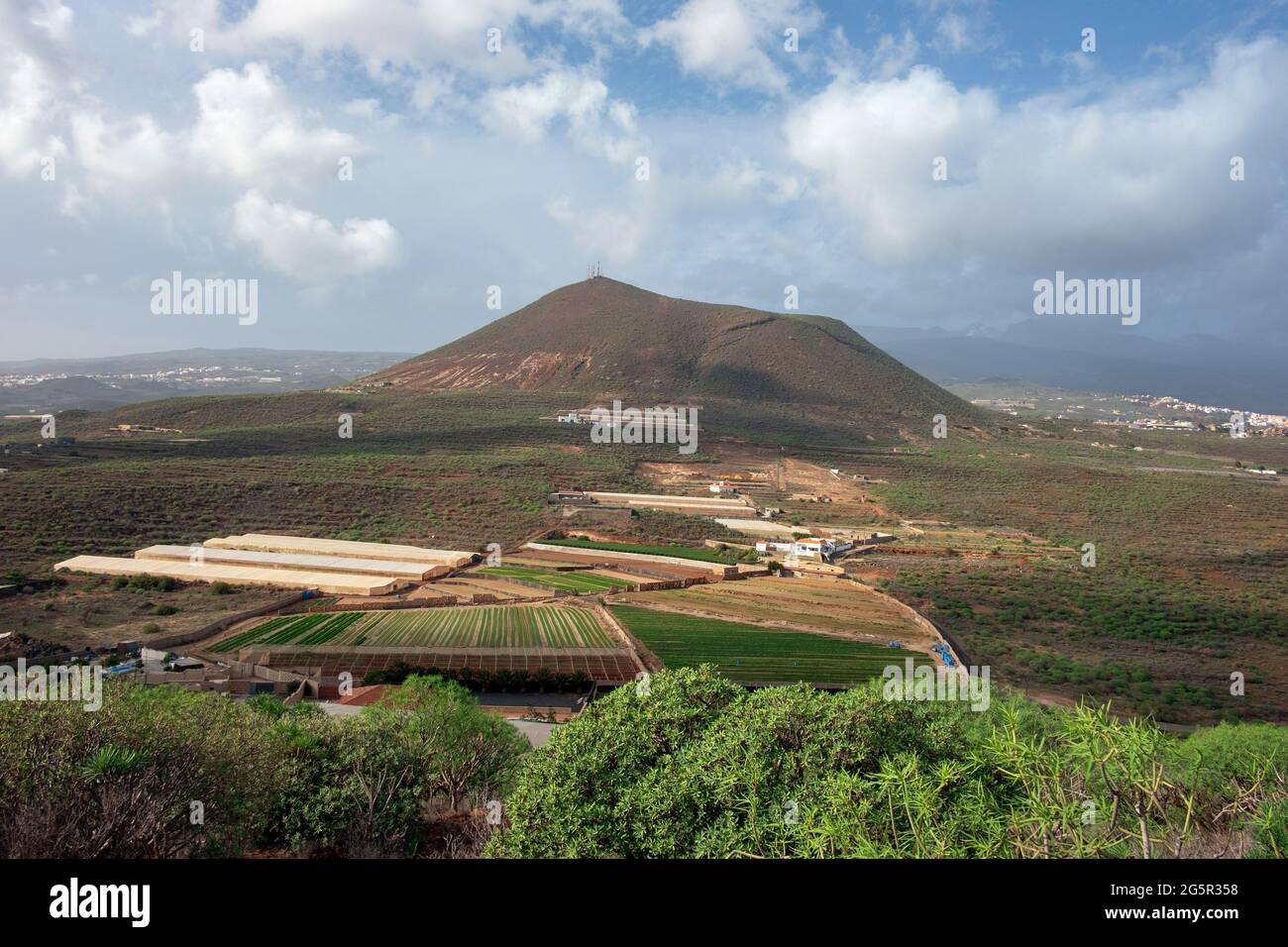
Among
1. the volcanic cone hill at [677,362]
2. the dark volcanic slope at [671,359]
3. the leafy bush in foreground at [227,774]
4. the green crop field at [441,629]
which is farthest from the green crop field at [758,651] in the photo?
the dark volcanic slope at [671,359]

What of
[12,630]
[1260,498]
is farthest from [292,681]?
[1260,498]

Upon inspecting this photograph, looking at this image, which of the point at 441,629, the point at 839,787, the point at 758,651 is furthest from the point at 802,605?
the point at 839,787

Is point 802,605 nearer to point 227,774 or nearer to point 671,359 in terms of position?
point 227,774

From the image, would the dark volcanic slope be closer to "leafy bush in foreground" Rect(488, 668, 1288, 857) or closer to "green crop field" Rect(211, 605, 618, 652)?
"green crop field" Rect(211, 605, 618, 652)

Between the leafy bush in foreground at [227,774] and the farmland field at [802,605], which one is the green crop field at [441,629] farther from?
the leafy bush in foreground at [227,774]

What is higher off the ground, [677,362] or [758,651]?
[677,362]
